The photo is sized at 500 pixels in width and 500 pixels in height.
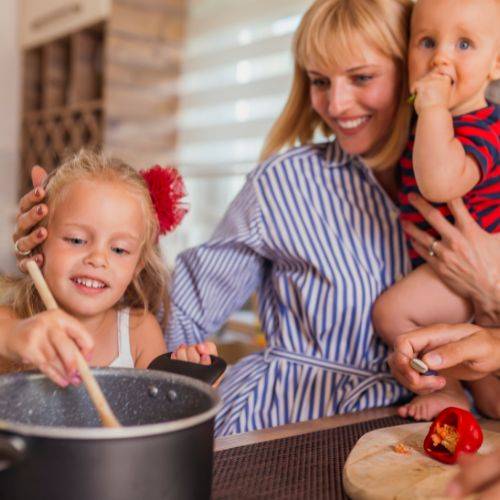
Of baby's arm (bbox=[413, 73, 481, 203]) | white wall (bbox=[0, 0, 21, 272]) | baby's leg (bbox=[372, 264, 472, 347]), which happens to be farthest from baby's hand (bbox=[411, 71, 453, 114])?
white wall (bbox=[0, 0, 21, 272])

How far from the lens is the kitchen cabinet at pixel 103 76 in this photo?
10.5 ft

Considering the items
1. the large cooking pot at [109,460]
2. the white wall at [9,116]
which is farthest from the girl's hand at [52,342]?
the white wall at [9,116]

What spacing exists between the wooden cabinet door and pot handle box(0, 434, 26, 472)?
293 centimetres

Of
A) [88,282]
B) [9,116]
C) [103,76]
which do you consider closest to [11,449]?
[88,282]

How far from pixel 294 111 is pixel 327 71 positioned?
0.61 ft

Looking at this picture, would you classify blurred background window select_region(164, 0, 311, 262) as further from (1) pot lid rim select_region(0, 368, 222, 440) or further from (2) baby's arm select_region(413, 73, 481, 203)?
(1) pot lid rim select_region(0, 368, 222, 440)

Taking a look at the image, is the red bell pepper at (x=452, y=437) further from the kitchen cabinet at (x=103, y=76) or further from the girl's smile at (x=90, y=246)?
the kitchen cabinet at (x=103, y=76)

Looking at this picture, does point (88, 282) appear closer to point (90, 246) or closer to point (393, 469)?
point (90, 246)

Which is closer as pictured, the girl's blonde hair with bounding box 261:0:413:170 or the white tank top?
the white tank top

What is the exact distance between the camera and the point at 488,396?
3.83 ft

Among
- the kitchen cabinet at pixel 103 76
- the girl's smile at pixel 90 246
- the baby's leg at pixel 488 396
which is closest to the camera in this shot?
the girl's smile at pixel 90 246

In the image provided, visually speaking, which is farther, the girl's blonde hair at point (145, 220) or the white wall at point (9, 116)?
the white wall at point (9, 116)

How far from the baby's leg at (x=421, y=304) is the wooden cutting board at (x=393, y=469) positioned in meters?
0.29

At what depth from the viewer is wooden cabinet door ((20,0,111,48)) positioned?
3.26 meters
